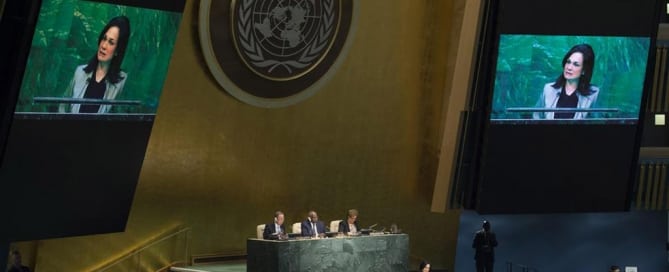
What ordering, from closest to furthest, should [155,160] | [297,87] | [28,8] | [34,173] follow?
[28,8] → [34,173] → [155,160] → [297,87]

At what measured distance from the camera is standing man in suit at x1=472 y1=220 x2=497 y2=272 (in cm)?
2072

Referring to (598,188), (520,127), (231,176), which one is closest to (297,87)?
(231,176)

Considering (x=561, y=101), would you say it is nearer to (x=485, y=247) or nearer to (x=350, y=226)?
(x=485, y=247)

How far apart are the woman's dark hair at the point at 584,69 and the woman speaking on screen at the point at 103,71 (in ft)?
22.3

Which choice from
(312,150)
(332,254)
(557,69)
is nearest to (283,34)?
(312,150)

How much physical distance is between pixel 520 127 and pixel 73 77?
22.9ft

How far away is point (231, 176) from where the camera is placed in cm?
1972

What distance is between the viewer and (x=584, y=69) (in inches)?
766

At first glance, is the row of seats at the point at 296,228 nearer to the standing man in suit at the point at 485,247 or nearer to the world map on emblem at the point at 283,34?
the world map on emblem at the point at 283,34

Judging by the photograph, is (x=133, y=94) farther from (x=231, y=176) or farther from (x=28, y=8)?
(x=231, y=176)

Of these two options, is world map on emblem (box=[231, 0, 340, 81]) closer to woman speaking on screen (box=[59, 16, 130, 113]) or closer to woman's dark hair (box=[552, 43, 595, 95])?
woman speaking on screen (box=[59, 16, 130, 113])

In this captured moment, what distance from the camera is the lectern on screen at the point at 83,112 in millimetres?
15328

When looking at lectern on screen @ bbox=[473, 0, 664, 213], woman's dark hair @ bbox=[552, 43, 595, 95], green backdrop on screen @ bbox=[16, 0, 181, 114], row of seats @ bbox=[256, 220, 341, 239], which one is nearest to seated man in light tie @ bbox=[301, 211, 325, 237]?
row of seats @ bbox=[256, 220, 341, 239]

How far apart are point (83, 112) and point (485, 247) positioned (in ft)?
24.6
